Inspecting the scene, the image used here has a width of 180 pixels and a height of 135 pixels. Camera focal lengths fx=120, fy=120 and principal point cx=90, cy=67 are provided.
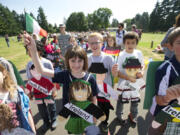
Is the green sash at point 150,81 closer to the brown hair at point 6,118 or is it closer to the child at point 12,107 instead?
the child at point 12,107

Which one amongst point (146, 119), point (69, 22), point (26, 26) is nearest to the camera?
point (26, 26)

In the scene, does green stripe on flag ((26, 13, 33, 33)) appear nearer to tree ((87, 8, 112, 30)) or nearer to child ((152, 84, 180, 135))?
child ((152, 84, 180, 135))

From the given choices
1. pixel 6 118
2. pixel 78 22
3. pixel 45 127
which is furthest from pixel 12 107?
pixel 78 22

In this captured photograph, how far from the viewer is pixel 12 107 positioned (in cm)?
148

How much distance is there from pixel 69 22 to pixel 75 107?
82.3m

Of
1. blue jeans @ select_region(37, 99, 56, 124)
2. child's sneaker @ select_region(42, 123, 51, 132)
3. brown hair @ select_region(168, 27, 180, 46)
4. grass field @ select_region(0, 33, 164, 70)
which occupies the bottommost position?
child's sneaker @ select_region(42, 123, 51, 132)

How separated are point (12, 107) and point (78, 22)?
260ft

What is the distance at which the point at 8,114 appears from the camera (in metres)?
1.44

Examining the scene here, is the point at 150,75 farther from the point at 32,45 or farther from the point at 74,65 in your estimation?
the point at 32,45

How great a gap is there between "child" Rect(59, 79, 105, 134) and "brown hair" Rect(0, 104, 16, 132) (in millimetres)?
611

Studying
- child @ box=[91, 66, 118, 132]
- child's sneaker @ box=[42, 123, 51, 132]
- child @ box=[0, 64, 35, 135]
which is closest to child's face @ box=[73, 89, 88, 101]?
child @ box=[91, 66, 118, 132]

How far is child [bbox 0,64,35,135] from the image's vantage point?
144cm

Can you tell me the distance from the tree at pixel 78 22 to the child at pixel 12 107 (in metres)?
76.8

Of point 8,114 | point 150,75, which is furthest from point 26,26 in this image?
point 150,75
